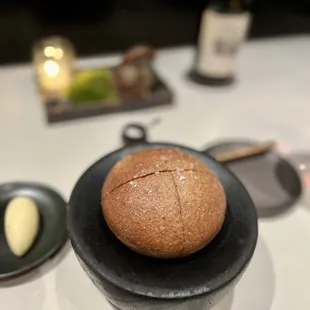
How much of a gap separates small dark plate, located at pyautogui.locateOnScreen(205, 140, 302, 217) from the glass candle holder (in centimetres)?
42

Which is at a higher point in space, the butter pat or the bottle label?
the bottle label

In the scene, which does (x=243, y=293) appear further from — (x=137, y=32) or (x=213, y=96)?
(x=137, y=32)

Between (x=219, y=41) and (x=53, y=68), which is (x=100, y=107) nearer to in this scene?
(x=53, y=68)

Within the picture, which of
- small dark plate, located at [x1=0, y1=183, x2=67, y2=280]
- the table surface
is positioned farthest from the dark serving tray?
small dark plate, located at [x1=0, y1=183, x2=67, y2=280]

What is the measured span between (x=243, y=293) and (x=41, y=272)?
318 millimetres

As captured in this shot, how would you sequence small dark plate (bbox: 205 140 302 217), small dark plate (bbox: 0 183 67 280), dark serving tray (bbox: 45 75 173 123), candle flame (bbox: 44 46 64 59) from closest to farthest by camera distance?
small dark plate (bbox: 0 183 67 280), small dark plate (bbox: 205 140 302 217), dark serving tray (bbox: 45 75 173 123), candle flame (bbox: 44 46 64 59)

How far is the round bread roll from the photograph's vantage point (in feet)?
1.74

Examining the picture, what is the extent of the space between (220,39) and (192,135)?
0.29 meters

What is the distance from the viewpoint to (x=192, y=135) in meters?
0.98

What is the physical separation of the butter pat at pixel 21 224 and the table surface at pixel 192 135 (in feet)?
0.16

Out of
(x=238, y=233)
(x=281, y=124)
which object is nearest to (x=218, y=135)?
(x=281, y=124)

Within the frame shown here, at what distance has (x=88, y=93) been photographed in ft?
3.29

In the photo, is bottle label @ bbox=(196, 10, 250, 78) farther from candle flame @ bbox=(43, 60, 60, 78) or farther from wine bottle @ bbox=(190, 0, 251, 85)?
candle flame @ bbox=(43, 60, 60, 78)

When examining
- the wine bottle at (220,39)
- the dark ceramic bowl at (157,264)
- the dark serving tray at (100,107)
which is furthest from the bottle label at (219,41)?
the dark ceramic bowl at (157,264)
